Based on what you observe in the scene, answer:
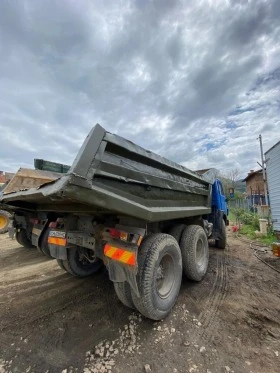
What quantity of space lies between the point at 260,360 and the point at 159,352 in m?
1.00

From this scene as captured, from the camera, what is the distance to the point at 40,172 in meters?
6.14

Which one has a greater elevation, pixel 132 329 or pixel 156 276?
pixel 156 276

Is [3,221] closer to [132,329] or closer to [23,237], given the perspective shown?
[23,237]

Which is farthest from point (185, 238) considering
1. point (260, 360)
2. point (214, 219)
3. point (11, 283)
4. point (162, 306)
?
point (11, 283)

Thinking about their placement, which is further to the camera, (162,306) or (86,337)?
(162,306)

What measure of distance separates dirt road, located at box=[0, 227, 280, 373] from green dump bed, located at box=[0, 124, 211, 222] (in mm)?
1352

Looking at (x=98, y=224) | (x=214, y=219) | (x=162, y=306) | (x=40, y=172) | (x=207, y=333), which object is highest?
(x=40, y=172)

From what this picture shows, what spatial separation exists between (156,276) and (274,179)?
9.49 m

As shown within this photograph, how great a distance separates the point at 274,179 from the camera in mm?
10305

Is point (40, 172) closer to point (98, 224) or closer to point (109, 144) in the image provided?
point (98, 224)

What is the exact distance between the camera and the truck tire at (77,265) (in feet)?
13.1

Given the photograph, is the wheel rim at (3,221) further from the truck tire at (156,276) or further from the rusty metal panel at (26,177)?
the truck tire at (156,276)

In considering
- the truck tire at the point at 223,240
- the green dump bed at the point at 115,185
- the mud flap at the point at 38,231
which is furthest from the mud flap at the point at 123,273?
the truck tire at the point at 223,240

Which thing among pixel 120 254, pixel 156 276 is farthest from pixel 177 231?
pixel 120 254
